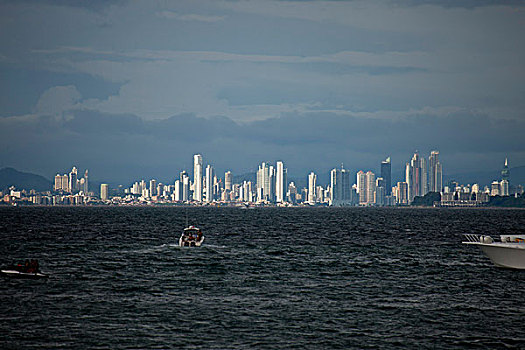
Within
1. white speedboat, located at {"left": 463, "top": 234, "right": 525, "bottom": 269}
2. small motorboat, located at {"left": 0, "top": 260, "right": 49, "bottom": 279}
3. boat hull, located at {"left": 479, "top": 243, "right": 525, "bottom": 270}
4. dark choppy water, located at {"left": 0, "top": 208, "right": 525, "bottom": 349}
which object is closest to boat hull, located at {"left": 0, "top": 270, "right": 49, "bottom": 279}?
small motorboat, located at {"left": 0, "top": 260, "right": 49, "bottom": 279}

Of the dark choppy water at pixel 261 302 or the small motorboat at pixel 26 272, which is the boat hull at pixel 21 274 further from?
the dark choppy water at pixel 261 302

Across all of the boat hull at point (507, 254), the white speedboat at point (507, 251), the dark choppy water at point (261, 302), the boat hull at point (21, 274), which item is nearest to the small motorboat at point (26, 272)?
the boat hull at point (21, 274)

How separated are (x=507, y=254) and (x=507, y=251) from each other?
0.44 m

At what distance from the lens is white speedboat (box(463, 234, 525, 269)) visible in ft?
211

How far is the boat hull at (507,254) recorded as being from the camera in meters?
64.2

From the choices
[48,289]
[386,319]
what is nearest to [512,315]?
[386,319]

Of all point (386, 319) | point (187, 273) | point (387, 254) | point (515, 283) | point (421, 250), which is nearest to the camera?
point (386, 319)

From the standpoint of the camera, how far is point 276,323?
42156mm

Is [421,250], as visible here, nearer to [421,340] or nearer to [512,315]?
[512,315]

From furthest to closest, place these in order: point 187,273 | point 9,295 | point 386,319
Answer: point 187,273
point 9,295
point 386,319

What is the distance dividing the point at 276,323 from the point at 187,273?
2488 centimetres

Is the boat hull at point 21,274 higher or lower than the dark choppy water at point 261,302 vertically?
higher

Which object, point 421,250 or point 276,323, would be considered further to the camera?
point 421,250

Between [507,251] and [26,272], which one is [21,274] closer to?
[26,272]
